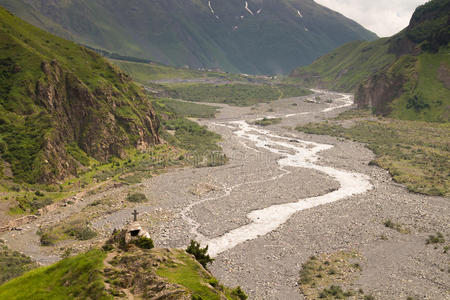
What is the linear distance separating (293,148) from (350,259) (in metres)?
73.4

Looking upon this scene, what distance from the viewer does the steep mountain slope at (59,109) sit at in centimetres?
6581

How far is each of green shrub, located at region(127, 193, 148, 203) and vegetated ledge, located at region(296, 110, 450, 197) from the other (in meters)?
52.8

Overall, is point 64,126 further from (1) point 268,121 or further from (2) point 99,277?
(1) point 268,121

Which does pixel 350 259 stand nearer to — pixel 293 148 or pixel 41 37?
pixel 293 148

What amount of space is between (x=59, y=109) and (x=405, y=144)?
333ft

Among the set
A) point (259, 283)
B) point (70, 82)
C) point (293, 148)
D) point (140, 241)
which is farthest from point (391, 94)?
point (140, 241)

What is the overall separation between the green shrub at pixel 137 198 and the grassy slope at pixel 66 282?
3570 cm

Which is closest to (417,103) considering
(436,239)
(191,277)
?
(436,239)

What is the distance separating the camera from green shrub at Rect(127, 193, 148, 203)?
64.1 metres

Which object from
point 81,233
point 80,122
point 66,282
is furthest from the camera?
point 80,122

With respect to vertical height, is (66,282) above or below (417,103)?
below

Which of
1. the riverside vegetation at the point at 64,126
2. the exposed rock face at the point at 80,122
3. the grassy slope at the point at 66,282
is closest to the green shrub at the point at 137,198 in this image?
the riverside vegetation at the point at 64,126

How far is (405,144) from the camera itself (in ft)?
382

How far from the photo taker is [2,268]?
122 feet
